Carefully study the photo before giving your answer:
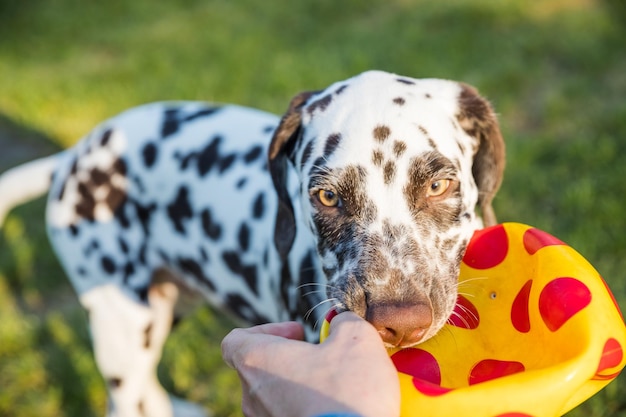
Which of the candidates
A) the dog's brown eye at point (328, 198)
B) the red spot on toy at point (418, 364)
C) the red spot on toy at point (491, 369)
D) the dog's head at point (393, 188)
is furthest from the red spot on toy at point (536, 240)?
the dog's brown eye at point (328, 198)

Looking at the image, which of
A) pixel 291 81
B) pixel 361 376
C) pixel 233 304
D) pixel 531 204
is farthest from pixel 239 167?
pixel 291 81

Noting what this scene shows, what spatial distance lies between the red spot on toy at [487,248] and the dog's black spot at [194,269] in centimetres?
169

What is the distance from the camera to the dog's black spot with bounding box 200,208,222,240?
12.8 feet

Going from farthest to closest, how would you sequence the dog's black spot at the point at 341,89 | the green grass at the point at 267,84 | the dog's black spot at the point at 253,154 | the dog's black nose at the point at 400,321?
the green grass at the point at 267,84, the dog's black spot at the point at 253,154, the dog's black spot at the point at 341,89, the dog's black nose at the point at 400,321

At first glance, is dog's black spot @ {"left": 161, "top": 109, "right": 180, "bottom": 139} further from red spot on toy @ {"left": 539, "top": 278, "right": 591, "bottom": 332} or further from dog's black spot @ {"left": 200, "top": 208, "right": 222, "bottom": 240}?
red spot on toy @ {"left": 539, "top": 278, "right": 591, "bottom": 332}

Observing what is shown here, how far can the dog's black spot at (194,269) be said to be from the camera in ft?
13.2

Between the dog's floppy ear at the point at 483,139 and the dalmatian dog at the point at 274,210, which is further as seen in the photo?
the dog's floppy ear at the point at 483,139

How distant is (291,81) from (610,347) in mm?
6114

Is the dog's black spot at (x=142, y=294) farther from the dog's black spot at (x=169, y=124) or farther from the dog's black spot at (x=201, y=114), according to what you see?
the dog's black spot at (x=201, y=114)

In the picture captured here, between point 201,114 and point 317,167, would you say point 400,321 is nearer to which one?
point 317,167

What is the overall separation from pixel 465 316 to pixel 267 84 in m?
5.65

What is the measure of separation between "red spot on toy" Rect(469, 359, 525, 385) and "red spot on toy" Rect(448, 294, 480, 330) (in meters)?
0.19

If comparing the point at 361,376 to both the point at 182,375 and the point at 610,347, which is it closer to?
the point at 610,347

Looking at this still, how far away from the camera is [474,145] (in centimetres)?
315
